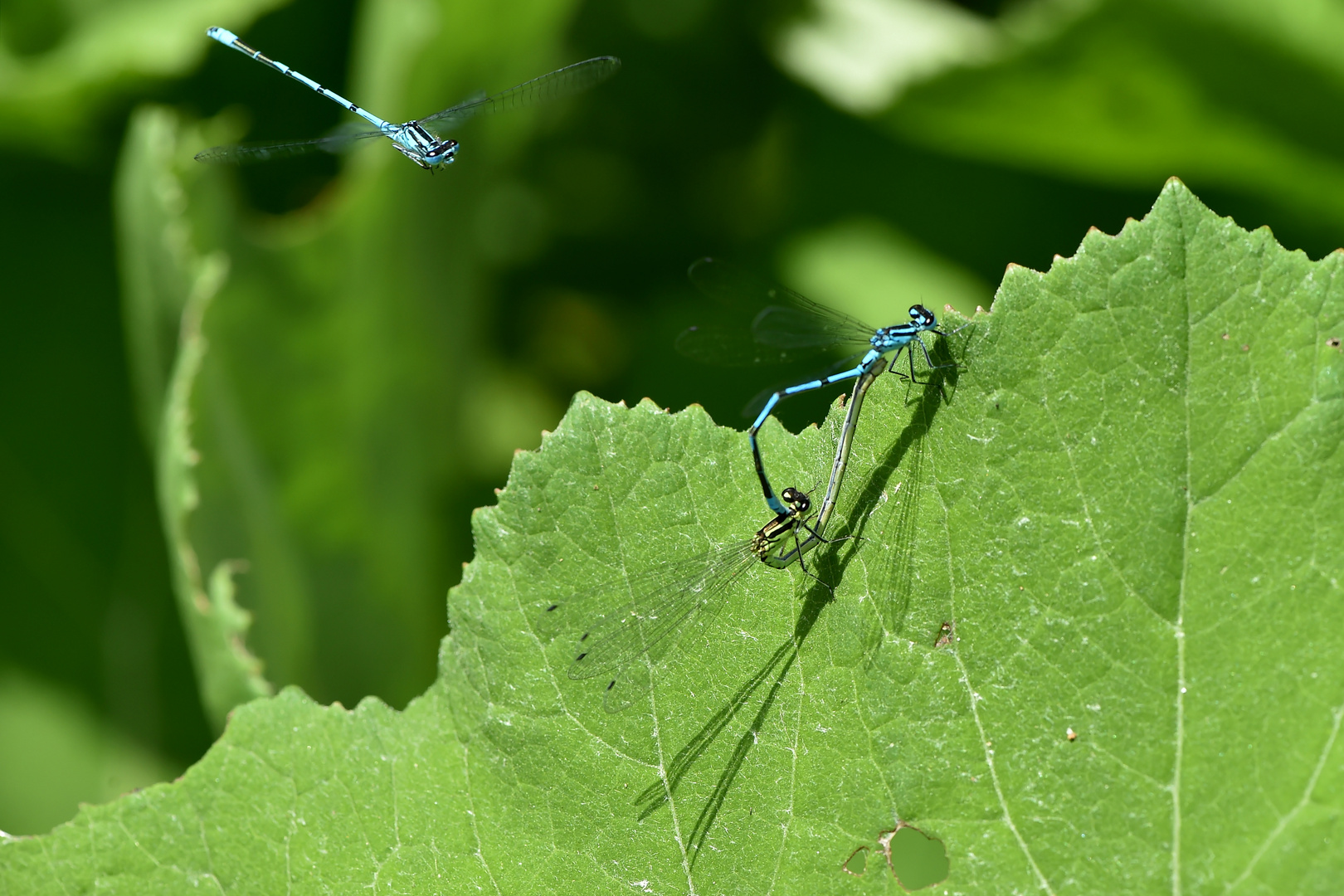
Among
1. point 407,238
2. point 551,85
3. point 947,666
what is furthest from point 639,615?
point 407,238

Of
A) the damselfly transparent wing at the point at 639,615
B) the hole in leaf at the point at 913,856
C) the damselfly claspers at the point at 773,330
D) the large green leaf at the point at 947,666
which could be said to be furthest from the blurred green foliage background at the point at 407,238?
the hole in leaf at the point at 913,856

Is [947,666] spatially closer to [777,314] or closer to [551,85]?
[777,314]

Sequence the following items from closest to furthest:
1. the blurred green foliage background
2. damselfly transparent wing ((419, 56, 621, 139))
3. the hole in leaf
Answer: the hole in leaf < damselfly transparent wing ((419, 56, 621, 139)) < the blurred green foliage background

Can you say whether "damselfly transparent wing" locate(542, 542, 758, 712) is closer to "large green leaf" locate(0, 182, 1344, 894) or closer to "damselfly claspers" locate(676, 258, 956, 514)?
"large green leaf" locate(0, 182, 1344, 894)

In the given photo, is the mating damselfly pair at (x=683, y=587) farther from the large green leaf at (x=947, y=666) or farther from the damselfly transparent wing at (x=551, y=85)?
the damselfly transparent wing at (x=551, y=85)

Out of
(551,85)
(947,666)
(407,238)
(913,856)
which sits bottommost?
(913,856)

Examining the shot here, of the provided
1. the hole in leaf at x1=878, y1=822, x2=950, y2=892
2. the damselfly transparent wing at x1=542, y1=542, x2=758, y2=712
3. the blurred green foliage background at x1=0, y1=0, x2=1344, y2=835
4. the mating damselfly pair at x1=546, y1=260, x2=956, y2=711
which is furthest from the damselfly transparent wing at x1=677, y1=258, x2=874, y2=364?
the hole in leaf at x1=878, y1=822, x2=950, y2=892
